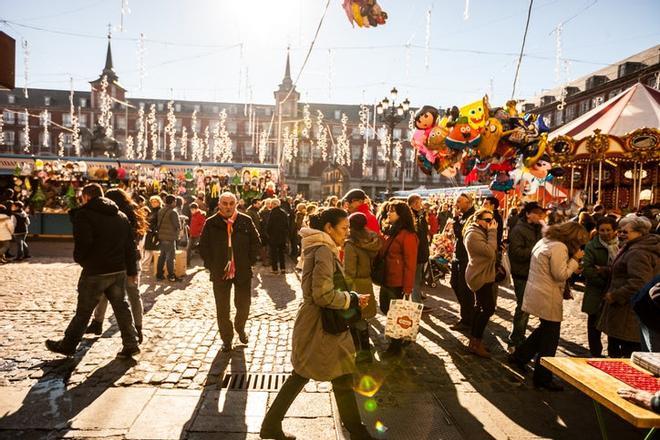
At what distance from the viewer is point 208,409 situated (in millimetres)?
3531

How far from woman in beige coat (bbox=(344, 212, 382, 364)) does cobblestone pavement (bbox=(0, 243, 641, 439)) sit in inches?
19.1

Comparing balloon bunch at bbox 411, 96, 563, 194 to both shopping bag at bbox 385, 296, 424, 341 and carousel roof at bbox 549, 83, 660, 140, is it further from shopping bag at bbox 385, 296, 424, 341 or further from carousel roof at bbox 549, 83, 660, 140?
shopping bag at bbox 385, 296, 424, 341

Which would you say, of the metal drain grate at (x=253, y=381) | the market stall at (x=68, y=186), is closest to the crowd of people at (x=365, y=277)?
the metal drain grate at (x=253, y=381)

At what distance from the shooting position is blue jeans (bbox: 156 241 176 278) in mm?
8688

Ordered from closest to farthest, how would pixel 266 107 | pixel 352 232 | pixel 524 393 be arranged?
1. pixel 524 393
2. pixel 352 232
3. pixel 266 107

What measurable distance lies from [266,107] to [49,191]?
49.1m

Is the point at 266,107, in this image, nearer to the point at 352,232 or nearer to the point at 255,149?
the point at 255,149

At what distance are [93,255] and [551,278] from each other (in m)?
4.50

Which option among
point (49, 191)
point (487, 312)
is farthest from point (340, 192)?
point (487, 312)

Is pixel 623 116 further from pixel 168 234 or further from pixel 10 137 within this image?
pixel 10 137

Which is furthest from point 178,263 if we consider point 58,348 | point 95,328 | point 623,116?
point 623,116

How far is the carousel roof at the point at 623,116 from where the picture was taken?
10.1 metres

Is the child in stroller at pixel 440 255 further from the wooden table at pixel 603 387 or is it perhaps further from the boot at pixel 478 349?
the wooden table at pixel 603 387

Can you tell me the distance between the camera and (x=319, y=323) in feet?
9.63
